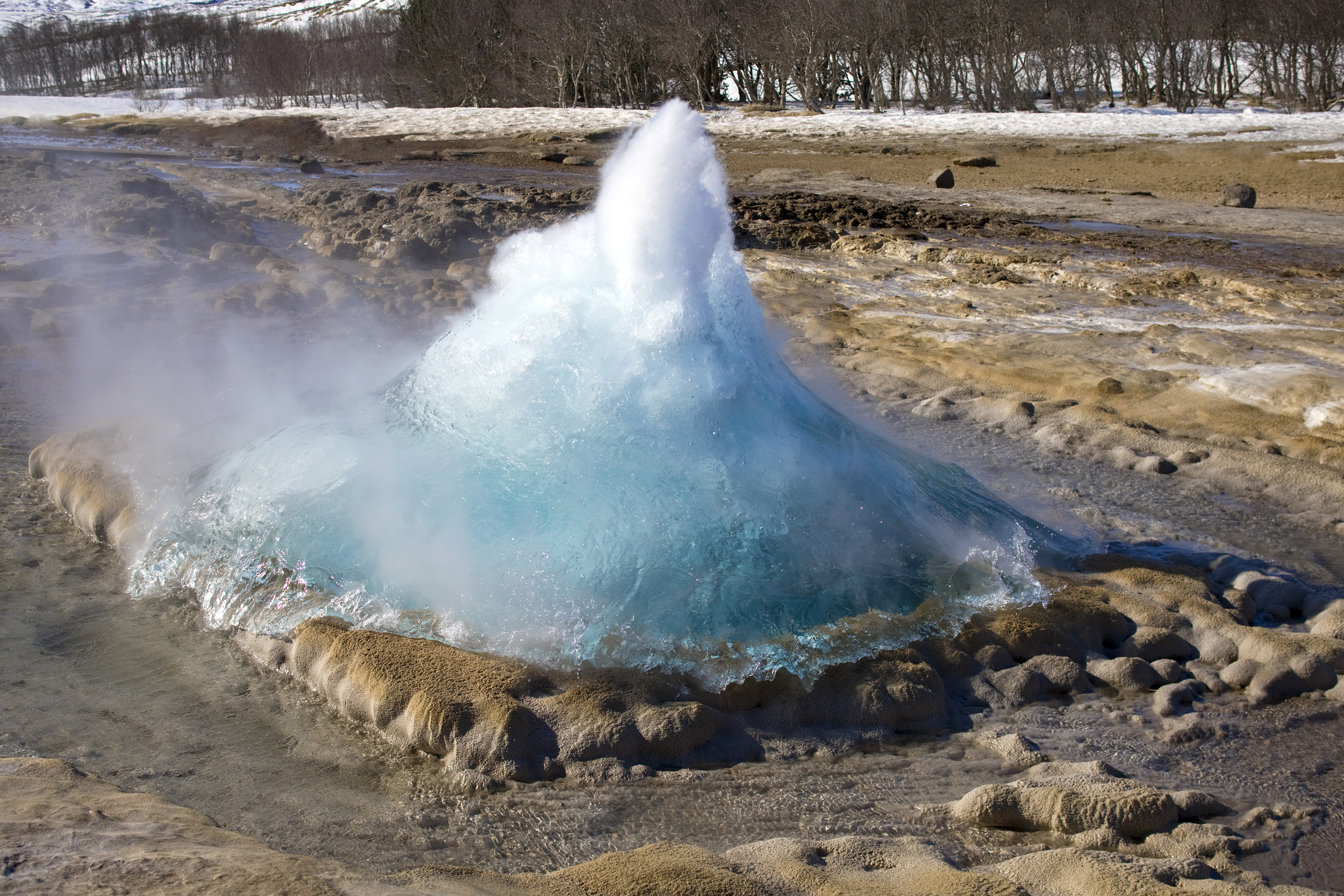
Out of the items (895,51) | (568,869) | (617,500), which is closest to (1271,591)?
(617,500)

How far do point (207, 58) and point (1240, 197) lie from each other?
48084 mm

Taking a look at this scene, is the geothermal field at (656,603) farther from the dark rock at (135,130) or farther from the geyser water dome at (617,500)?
the dark rock at (135,130)

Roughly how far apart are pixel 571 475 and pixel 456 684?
2.61ft

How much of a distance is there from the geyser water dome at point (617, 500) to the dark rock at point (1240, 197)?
1064 cm

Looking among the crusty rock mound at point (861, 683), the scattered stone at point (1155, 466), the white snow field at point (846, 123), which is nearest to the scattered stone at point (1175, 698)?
the crusty rock mound at point (861, 683)

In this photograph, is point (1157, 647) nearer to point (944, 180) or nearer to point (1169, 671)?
point (1169, 671)

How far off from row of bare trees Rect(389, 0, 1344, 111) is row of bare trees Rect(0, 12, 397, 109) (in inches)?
309

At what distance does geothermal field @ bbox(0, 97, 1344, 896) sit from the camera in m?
2.07

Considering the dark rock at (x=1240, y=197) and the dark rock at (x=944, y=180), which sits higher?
the dark rock at (x=944, y=180)

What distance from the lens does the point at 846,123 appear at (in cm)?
2225

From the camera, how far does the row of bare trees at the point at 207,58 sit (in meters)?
38.7

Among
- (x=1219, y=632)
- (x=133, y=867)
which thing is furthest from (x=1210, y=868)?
(x=133, y=867)

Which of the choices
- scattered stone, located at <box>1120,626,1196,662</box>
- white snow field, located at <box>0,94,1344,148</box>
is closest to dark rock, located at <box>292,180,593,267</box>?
scattered stone, located at <box>1120,626,1196,662</box>

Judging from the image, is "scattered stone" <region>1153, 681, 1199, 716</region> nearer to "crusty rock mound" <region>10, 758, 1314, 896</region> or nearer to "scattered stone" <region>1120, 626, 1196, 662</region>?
"scattered stone" <region>1120, 626, 1196, 662</region>
